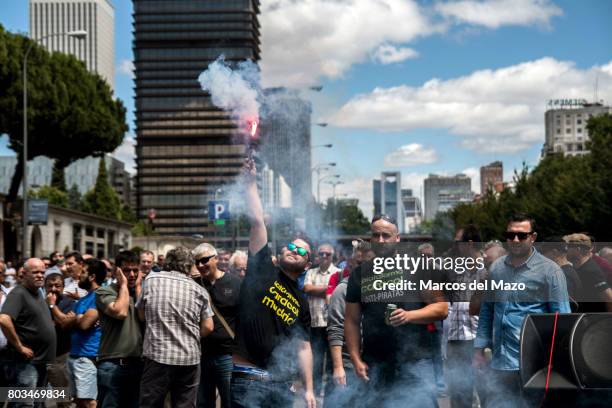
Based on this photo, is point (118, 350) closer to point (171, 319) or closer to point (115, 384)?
point (115, 384)

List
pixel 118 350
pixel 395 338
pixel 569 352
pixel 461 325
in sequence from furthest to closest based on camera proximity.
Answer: pixel 461 325, pixel 118 350, pixel 395 338, pixel 569 352

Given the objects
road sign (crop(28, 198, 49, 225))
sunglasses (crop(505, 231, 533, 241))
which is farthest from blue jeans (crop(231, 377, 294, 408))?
road sign (crop(28, 198, 49, 225))

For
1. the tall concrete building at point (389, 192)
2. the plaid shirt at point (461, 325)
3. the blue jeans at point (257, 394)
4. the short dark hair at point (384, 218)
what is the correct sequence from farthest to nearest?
the tall concrete building at point (389, 192) → the plaid shirt at point (461, 325) → the short dark hair at point (384, 218) → the blue jeans at point (257, 394)

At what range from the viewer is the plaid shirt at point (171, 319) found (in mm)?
6820

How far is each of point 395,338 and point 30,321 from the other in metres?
3.93

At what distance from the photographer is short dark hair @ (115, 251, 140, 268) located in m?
8.33

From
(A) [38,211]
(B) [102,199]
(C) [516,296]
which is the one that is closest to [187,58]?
(A) [38,211]

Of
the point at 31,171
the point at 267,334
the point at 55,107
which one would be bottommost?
the point at 267,334

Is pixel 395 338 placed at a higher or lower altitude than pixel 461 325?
higher

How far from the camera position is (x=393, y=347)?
5852mm

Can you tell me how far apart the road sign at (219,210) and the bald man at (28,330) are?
1925cm

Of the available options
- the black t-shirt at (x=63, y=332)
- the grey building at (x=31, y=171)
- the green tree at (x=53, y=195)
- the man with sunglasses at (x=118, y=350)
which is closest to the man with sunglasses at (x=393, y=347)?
the man with sunglasses at (x=118, y=350)

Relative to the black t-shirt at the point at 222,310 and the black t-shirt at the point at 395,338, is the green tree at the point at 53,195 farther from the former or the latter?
the black t-shirt at the point at 395,338

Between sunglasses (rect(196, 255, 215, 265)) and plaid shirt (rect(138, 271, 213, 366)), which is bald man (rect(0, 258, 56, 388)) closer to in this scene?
sunglasses (rect(196, 255, 215, 265))
